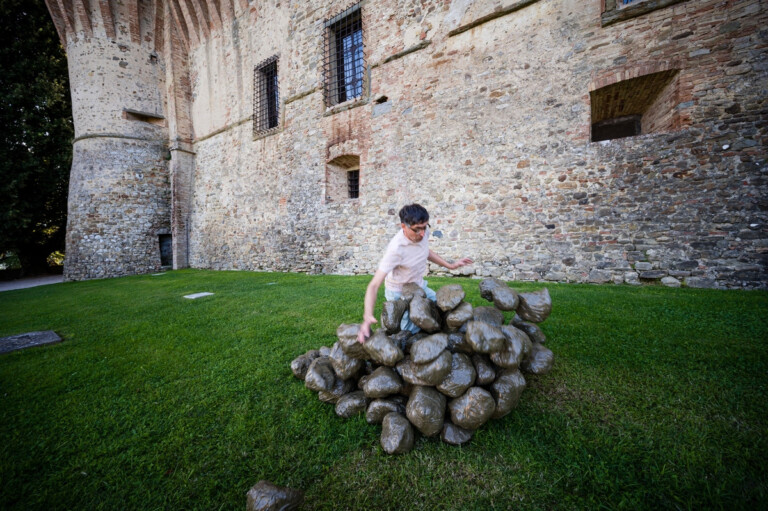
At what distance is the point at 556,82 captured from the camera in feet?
19.5

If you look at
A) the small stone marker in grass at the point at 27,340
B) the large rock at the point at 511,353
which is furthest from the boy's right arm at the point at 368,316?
the small stone marker in grass at the point at 27,340

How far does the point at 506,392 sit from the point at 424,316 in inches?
25.3

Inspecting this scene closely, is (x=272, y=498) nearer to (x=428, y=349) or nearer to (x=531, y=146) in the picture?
(x=428, y=349)

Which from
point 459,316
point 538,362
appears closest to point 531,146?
point 538,362

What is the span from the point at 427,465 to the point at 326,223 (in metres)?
8.28

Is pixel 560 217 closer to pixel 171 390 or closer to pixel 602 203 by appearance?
pixel 602 203

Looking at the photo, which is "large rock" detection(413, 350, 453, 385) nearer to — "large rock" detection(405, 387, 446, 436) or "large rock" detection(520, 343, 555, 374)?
"large rock" detection(405, 387, 446, 436)

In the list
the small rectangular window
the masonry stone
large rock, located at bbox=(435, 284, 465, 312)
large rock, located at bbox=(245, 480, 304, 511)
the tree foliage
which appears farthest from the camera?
the small rectangular window

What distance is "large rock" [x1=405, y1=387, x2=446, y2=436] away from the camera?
1555 millimetres

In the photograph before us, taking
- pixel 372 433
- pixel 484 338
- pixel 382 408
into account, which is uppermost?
pixel 484 338

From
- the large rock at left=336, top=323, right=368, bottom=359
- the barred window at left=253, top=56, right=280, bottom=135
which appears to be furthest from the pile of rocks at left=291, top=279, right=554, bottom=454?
the barred window at left=253, top=56, right=280, bottom=135

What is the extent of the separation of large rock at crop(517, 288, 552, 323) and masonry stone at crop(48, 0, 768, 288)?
15.8 ft

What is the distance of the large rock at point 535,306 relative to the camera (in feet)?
6.24

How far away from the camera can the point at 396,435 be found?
5.05ft
